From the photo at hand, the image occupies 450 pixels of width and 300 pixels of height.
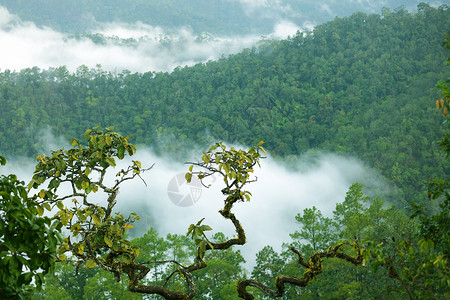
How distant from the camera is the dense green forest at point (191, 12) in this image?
160m

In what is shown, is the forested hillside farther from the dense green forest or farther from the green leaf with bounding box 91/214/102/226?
the dense green forest

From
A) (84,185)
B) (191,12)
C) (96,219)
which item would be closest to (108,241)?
(96,219)

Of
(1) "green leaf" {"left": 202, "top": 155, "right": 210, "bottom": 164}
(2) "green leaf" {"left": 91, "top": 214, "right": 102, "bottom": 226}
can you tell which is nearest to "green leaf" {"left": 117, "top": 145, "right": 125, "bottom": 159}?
(2) "green leaf" {"left": 91, "top": 214, "right": 102, "bottom": 226}

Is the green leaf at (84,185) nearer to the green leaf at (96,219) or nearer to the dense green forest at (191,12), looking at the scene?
the green leaf at (96,219)

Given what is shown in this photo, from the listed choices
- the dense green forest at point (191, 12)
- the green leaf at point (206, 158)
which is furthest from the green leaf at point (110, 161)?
the dense green forest at point (191, 12)

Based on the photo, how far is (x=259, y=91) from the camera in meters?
69.8

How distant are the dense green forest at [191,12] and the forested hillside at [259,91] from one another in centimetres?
9102

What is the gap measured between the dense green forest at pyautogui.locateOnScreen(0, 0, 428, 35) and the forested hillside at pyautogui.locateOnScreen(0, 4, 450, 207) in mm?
91020

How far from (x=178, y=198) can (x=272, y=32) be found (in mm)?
104295

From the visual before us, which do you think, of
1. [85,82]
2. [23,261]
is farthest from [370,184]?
[23,261]

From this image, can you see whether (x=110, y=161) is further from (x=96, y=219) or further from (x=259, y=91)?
(x=259, y=91)

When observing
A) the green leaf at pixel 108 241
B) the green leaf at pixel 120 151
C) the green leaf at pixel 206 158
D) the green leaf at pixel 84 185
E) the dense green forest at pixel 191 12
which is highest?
the dense green forest at pixel 191 12

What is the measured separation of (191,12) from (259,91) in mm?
104287

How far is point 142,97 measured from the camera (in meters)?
71.4
